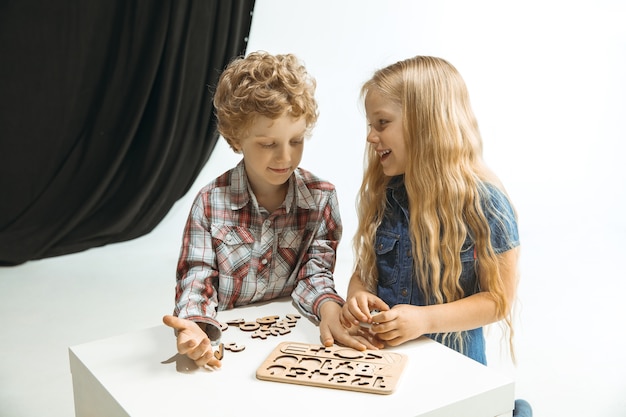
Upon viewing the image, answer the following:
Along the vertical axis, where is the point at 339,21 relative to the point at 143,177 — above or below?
above

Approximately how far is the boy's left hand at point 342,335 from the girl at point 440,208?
2 centimetres

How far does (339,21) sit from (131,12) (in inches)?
41.0

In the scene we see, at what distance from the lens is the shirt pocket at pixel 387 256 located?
56.6 inches

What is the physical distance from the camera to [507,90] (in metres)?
4.07

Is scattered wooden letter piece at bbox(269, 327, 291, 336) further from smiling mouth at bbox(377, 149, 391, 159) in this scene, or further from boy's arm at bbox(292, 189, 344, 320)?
smiling mouth at bbox(377, 149, 391, 159)

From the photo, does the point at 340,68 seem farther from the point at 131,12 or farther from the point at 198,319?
the point at 198,319

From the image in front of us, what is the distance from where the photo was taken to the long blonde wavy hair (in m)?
1.34

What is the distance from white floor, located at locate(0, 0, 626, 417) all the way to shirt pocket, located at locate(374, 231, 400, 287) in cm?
105

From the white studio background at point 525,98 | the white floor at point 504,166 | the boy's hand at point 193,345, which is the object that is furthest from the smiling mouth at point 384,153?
the white studio background at point 525,98

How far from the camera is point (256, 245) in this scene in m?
1.49

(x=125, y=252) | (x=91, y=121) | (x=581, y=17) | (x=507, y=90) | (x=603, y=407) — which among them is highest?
(x=581, y=17)

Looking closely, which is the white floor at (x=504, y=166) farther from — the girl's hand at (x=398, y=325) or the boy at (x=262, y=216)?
the girl's hand at (x=398, y=325)

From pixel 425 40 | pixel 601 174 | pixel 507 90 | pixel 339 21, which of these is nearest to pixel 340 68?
pixel 339 21

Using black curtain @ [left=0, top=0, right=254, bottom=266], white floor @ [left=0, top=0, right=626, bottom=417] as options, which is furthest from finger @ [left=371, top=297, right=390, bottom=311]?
black curtain @ [left=0, top=0, right=254, bottom=266]
